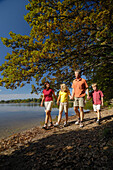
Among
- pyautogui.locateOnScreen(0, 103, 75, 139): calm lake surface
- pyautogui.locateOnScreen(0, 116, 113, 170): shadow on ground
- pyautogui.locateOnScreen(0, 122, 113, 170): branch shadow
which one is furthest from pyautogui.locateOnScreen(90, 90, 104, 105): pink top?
pyautogui.locateOnScreen(0, 103, 75, 139): calm lake surface

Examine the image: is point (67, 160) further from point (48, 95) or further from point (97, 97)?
point (97, 97)

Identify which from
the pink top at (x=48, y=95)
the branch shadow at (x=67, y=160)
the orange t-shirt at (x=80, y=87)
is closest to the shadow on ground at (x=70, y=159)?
the branch shadow at (x=67, y=160)

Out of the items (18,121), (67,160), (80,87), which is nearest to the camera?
(67,160)

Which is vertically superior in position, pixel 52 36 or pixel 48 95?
pixel 52 36

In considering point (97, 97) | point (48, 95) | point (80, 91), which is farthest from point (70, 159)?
point (97, 97)

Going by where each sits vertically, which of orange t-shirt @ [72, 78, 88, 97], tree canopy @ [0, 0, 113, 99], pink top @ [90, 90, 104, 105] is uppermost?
tree canopy @ [0, 0, 113, 99]

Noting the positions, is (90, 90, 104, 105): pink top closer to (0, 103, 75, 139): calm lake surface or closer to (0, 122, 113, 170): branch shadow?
(0, 122, 113, 170): branch shadow

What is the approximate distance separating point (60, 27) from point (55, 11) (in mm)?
921

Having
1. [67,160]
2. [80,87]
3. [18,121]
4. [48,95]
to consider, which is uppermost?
[80,87]

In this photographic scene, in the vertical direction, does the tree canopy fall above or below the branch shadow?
above

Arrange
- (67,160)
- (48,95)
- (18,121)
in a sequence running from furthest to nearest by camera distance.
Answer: (18,121) < (48,95) < (67,160)

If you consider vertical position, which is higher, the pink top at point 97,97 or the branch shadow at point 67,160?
the pink top at point 97,97

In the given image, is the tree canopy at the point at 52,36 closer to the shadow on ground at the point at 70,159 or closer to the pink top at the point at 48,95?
the pink top at the point at 48,95

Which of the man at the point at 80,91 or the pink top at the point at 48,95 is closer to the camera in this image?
the man at the point at 80,91
